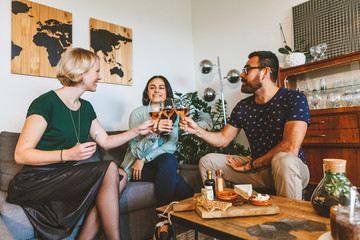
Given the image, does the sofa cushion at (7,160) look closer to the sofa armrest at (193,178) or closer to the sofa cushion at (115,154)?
the sofa cushion at (115,154)

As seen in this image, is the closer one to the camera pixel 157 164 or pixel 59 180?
pixel 59 180

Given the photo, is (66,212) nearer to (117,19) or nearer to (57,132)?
(57,132)

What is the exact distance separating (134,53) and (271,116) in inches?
80.1

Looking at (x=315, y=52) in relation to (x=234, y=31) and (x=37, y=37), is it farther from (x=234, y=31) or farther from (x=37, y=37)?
(x=37, y=37)

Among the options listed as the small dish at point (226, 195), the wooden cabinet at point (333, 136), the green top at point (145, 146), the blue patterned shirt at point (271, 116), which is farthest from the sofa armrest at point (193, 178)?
the wooden cabinet at point (333, 136)

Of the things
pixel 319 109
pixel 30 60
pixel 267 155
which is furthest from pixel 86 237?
pixel 319 109

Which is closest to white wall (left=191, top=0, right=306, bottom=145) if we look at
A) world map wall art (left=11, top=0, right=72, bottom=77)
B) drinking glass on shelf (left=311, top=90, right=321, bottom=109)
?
drinking glass on shelf (left=311, top=90, right=321, bottom=109)

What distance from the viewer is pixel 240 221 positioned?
3.14 feet

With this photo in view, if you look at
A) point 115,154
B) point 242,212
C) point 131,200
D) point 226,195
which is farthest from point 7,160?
point 242,212

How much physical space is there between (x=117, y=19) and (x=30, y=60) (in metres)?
1.17

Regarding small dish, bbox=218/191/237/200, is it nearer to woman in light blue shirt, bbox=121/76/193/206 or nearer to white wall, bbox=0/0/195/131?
woman in light blue shirt, bbox=121/76/193/206

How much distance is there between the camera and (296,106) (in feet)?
5.68

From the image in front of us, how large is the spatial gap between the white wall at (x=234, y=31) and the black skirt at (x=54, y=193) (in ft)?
7.89

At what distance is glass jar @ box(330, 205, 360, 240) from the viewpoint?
683mm
